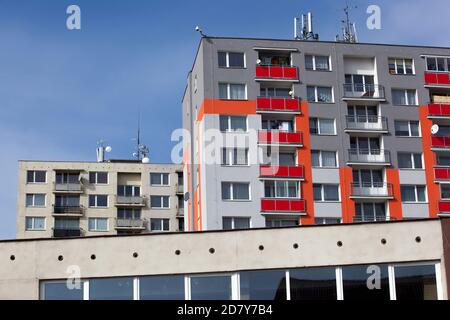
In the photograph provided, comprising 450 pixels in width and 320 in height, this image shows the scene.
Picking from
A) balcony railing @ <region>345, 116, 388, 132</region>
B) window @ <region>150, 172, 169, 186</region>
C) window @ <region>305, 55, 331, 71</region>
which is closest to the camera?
balcony railing @ <region>345, 116, 388, 132</region>

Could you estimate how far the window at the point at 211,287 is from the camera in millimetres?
19469

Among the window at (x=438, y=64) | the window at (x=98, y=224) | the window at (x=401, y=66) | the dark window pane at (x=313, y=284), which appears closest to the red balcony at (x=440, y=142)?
the window at (x=401, y=66)

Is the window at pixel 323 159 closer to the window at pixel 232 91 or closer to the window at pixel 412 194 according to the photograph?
the window at pixel 412 194

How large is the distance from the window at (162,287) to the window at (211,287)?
0.32m

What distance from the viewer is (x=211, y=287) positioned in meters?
19.6

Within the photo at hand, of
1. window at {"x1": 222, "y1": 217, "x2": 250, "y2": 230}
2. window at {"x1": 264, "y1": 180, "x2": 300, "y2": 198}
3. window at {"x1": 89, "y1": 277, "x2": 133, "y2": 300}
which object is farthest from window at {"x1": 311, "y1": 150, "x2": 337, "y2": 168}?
window at {"x1": 89, "y1": 277, "x2": 133, "y2": 300}

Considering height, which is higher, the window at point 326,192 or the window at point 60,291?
the window at point 326,192

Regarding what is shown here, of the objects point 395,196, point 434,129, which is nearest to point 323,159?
point 395,196

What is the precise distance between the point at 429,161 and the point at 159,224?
39946mm

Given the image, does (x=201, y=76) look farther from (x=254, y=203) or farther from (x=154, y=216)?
(x=154, y=216)

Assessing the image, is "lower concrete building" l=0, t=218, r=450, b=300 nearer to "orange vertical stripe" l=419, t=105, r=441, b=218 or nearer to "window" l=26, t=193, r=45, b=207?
"orange vertical stripe" l=419, t=105, r=441, b=218

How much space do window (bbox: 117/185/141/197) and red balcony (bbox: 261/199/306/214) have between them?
38366 millimetres

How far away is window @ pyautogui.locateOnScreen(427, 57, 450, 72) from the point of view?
72375mm

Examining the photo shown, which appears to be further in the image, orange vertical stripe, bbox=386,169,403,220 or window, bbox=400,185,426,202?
window, bbox=400,185,426,202
